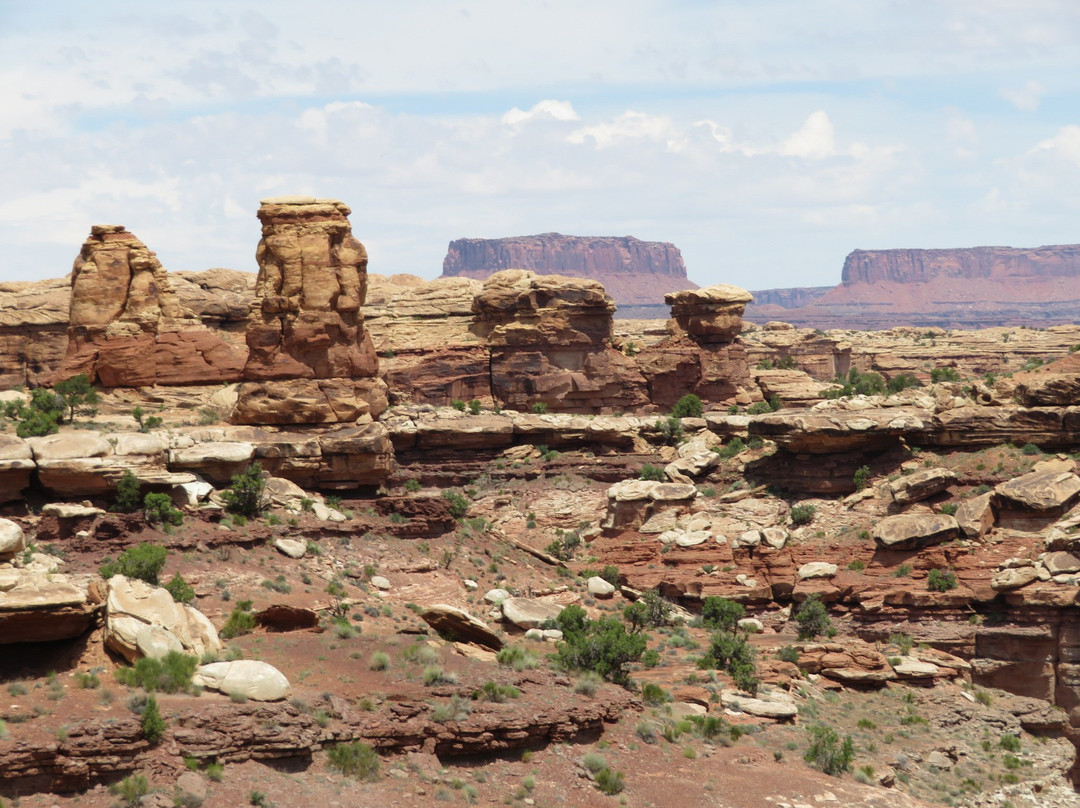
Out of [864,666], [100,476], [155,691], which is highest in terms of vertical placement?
[100,476]

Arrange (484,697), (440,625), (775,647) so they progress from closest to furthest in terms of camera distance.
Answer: (484,697) < (440,625) < (775,647)

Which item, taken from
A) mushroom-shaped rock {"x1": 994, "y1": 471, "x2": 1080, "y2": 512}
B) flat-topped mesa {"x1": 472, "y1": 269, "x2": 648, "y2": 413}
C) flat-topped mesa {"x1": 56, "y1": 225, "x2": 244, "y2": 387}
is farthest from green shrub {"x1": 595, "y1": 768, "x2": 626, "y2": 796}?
flat-topped mesa {"x1": 472, "y1": 269, "x2": 648, "y2": 413}

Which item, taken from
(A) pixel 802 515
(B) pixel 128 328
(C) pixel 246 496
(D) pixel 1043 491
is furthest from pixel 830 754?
(B) pixel 128 328

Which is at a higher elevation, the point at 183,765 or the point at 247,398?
the point at 247,398

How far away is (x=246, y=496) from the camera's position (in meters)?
43.6

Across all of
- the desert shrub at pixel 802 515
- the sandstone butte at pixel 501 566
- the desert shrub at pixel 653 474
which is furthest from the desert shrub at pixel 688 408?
the desert shrub at pixel 802 515

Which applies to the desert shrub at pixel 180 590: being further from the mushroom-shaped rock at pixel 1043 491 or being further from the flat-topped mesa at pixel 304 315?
the mushroom-shaped rock at pixel 1043 491

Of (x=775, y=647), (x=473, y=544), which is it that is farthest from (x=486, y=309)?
(x=775, y=647)

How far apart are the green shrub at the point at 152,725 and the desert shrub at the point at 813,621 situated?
26.2m

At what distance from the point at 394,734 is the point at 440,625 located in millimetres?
8747

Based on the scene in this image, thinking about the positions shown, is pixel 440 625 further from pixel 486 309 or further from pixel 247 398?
pixel 486 309

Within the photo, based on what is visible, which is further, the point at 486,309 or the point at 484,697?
the point at 486,309

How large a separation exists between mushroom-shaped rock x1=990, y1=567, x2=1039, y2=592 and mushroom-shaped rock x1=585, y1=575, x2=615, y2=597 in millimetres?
12835

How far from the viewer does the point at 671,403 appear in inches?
3118
